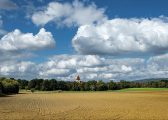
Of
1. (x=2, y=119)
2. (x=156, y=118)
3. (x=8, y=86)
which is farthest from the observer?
(x=8, y=86)

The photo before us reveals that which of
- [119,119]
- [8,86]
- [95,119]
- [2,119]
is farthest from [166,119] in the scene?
[8,86]

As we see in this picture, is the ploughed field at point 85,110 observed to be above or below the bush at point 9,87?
below

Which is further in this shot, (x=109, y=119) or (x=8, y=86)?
(x=8, y=86)

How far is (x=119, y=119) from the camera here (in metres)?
34.4

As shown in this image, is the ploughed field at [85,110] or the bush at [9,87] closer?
the ploughed field at [85,110]

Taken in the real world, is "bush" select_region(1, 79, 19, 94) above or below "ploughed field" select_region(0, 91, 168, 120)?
above

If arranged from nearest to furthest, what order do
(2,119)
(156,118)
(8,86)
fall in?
(2,119) < (156,118) < (8,86)

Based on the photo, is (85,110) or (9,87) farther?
(9,87)

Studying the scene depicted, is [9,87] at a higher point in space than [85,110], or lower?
higher

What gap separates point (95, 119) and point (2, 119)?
900cm

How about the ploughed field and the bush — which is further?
the bush

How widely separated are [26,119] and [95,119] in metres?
6.75

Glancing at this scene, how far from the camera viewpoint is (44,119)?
33.8 metres

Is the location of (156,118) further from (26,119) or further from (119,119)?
(26,119)
